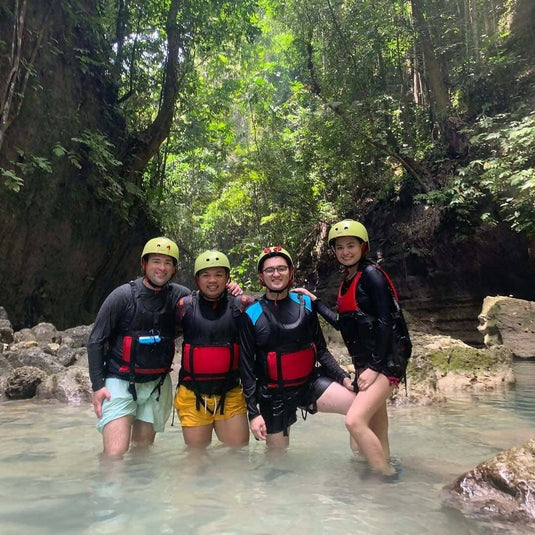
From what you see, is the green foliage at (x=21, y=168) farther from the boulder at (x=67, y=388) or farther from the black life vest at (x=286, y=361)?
the black life vest at (x=286, y=361)

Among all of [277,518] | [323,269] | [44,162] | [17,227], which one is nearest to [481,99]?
[323,269]

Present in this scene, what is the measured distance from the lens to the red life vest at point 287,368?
372 cm

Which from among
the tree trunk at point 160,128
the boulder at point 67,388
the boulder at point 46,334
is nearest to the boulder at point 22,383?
the boulder at point 67,388

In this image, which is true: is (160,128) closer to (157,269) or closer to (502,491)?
(157,269)

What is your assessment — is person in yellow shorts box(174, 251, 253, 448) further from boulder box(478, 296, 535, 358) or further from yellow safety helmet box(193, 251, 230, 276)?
boulder box(478, 296, 535, 358)

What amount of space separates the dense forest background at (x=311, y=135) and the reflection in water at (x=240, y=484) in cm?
697

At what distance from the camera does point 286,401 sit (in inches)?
148

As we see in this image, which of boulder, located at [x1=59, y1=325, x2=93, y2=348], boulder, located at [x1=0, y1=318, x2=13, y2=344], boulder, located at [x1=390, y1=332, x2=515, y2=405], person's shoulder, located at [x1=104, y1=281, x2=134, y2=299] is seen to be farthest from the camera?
boulder, located at [x1=59, y1=325, x2=93, y2=348]

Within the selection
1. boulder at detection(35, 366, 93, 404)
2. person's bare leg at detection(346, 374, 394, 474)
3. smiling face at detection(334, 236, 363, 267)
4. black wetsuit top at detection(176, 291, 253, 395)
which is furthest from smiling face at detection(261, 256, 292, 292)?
boulder at detection(35, 366, 93, 404)

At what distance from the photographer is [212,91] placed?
A: 57.8 ft

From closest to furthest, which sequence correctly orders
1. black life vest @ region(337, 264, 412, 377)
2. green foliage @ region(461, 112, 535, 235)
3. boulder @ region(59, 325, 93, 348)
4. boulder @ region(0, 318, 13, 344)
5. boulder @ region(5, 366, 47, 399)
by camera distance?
black life vest @ region(337, 264, 412, 377) → boulder @ region(5, 366, 47, 399) → boulder @ region(0, 318, 13, 344) → green foliage @ region(461, 112, 535, 235) → boulder @ region(59, 325, 93, 348)

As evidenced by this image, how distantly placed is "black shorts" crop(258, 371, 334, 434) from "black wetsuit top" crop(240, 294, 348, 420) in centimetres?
10

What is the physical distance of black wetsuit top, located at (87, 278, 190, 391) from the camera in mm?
3795

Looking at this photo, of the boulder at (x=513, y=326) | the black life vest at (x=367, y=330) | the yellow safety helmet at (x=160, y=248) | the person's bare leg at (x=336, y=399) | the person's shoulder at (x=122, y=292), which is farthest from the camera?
the boulder at (x=513, y=326)
